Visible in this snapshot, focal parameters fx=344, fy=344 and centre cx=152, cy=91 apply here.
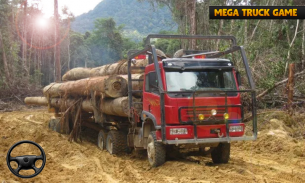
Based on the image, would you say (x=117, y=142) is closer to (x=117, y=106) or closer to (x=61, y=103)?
(x=117, y=106)

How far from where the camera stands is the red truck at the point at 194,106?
722 centimetres

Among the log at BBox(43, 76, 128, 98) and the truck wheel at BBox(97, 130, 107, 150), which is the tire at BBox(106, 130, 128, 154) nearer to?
the truck wheel at BBox(97, 130, 107, 150)

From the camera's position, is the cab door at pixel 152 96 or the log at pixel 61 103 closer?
the cab door at pixel 152 96

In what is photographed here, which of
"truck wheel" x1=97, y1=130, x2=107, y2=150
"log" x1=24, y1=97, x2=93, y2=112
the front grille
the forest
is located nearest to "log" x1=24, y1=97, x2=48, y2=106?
"log" x1=24, y1=97, x2=93, y2=112

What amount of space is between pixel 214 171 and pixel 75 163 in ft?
13.1

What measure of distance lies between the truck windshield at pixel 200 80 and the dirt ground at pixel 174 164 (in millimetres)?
1702

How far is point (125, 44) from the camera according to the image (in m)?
62.8

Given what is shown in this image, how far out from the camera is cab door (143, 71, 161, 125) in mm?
7699

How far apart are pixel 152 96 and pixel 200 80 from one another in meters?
1.20

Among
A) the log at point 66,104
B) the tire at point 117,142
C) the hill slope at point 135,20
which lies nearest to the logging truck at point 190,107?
the tire at point 117,142

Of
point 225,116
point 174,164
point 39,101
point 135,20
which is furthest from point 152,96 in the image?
point 135,20

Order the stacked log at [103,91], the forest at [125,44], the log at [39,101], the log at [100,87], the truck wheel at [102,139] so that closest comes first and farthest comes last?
the stacked log at [103,91] → the log at [100,87] → the truck wheel at [102,139] → the forest at [125,44] → the log at [39,101]

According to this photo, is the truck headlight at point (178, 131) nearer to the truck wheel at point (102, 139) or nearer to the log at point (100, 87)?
the log at point (100, 87)

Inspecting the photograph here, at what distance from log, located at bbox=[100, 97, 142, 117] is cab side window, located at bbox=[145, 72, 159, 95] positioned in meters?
0.99
